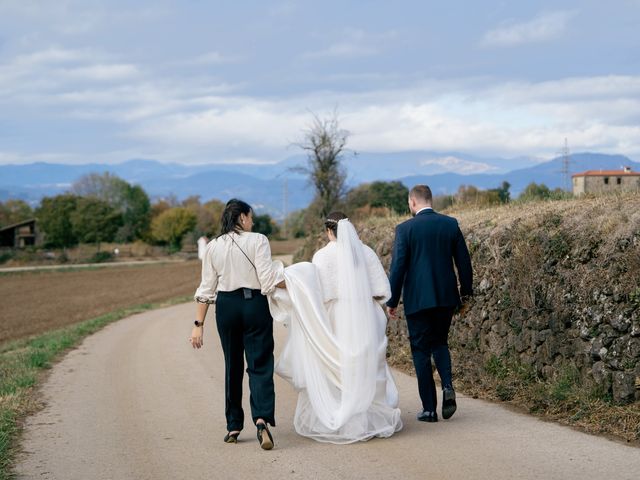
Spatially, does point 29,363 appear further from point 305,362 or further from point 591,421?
point 591,421

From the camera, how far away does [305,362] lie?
8.11m

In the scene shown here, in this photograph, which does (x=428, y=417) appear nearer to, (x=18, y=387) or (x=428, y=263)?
(x=428, y=263)

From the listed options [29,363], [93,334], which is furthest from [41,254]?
[29,363]

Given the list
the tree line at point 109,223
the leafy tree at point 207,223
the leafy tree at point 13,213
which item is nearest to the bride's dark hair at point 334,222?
the tree line at point 109,223

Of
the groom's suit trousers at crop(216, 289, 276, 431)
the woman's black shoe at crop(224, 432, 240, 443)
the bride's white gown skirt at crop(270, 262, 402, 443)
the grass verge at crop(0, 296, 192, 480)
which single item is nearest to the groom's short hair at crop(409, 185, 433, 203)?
the bride's white gown skirt at crop(270, 262, 402, 443)

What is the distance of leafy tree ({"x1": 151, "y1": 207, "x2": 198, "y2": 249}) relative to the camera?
11762 centimetres

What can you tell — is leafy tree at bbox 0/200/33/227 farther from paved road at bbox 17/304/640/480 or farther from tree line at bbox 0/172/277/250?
paved road at bbox 17/304/640/480

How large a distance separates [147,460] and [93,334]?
1476 centimetres

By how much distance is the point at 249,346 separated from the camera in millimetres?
8047

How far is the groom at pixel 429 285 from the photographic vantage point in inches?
335

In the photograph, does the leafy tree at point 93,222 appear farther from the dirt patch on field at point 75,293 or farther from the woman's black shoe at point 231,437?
the woman's black shoe at point 231,437

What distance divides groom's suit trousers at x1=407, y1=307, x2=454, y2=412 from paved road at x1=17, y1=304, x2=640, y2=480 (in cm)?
36

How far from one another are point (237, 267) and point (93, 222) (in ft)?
347

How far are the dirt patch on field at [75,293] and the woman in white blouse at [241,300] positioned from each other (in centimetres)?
2203
